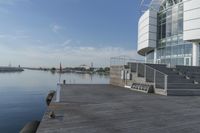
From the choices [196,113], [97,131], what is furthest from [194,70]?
[97,131]

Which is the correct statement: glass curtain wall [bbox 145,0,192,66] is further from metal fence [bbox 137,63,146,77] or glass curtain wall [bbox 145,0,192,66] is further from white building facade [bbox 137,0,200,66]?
metal fence [bbox 137,63,146,77]

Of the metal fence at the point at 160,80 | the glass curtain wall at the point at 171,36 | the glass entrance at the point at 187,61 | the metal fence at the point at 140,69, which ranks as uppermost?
the glass curtain wall at the point at 171,36

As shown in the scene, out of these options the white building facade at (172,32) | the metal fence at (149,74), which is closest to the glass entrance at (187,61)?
the white building facade at (172,32)

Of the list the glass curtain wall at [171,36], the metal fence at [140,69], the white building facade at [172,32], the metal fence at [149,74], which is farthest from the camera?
the glass curtain wall at [171,36]

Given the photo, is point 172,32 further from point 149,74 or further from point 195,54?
point 149,74

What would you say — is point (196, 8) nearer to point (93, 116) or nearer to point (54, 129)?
point (93, 116)

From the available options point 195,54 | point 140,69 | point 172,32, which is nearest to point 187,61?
point 195,54

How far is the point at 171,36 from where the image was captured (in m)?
31.7

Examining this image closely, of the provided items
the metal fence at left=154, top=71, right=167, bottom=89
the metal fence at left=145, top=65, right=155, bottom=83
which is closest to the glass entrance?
the metal fence at left=145, top=65, right=155, bottom=83

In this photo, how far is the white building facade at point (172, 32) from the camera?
2747cm

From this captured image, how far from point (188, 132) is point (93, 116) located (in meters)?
3.34

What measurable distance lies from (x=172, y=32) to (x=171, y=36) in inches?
22.8

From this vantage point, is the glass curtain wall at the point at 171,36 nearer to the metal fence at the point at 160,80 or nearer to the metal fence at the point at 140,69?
the metal fence at the point at 140,69

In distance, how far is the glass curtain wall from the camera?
97.1 feet
